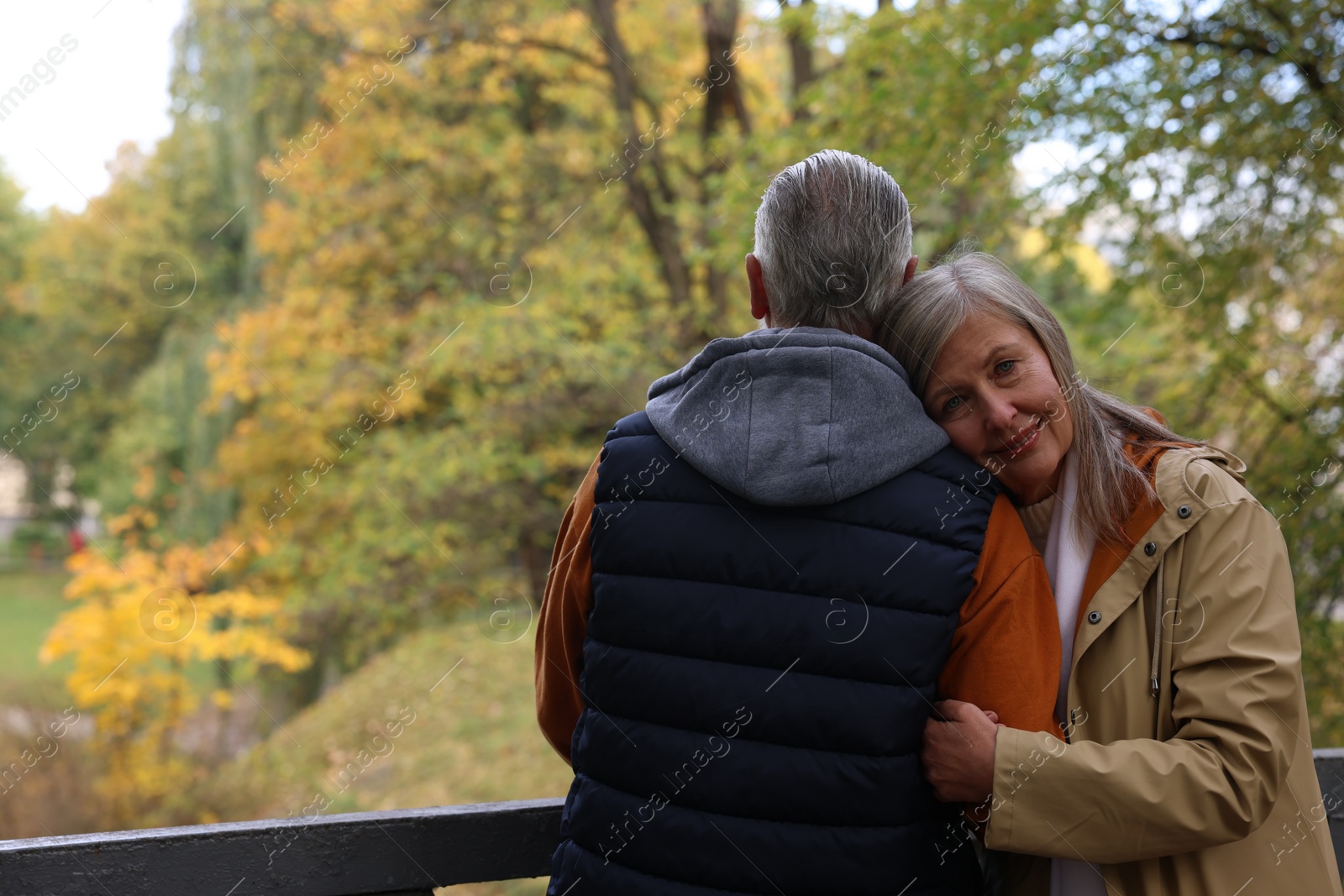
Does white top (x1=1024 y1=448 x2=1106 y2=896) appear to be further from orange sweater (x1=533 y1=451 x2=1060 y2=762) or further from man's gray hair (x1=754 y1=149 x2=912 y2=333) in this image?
man's gray hair (x1=754 y1=149 x2=912 y2=333)

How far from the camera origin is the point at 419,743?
9.94 metres

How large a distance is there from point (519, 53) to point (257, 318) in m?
3.29

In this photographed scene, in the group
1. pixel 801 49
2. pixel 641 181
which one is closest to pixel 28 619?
pixel 641 181

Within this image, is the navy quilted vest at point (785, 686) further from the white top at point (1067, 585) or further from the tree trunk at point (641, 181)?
the tree trunk at point (641, 181)

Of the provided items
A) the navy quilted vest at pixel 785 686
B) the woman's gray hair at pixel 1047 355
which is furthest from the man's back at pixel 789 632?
the woman's gray hair at pixel 1047 355

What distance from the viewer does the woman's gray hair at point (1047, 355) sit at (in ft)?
5.27

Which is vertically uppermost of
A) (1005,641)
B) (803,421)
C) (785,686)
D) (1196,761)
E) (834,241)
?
(834,241)

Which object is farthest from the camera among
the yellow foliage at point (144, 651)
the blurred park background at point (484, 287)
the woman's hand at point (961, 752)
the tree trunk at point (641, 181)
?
the tree trunk at point (641, 181)

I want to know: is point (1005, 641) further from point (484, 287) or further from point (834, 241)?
point (484, 287)

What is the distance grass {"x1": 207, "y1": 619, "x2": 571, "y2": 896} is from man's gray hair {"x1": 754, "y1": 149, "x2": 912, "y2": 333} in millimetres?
7068

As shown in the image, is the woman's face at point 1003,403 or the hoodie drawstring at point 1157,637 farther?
the woman's face at point 1003,403

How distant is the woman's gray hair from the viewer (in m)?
1.61

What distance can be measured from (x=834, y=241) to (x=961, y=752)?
71 cm

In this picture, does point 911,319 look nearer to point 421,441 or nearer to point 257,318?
point 421,441
